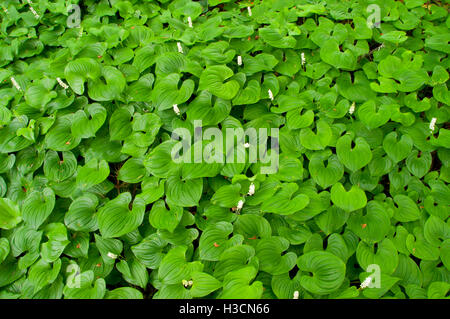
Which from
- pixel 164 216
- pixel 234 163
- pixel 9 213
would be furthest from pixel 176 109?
pixel 9 213

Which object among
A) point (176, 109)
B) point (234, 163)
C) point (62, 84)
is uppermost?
point (62, 84)

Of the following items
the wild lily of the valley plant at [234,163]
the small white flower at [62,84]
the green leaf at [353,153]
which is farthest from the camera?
the small white flower at [62,84]

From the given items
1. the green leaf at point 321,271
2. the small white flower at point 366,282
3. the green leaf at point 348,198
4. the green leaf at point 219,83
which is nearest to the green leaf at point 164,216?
the green leaf at point 321,271

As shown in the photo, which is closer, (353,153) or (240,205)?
(240,205)

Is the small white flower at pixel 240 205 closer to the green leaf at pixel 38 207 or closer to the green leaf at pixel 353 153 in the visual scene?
the green leaf at pixel 353 153

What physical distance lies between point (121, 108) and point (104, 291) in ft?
4.84

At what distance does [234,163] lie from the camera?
2.33 metres

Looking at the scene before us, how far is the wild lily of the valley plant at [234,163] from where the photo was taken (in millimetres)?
2078

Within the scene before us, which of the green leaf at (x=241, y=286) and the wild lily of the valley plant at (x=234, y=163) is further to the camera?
the wild lily of the valley plant at (x=234, y=163)

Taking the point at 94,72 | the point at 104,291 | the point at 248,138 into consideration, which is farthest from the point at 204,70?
the point at 104,291

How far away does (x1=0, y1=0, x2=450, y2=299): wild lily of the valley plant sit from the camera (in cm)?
208

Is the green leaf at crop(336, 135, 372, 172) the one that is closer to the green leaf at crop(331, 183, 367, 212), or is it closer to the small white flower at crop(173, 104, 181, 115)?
the green leaf at crop(331, 183, 367, 212)

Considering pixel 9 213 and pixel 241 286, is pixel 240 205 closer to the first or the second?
pixel 241 286

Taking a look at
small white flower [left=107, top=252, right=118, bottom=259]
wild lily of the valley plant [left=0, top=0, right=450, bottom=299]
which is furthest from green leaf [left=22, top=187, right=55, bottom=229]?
small white flower [left=107, top=252, right=118, bottom=259]
